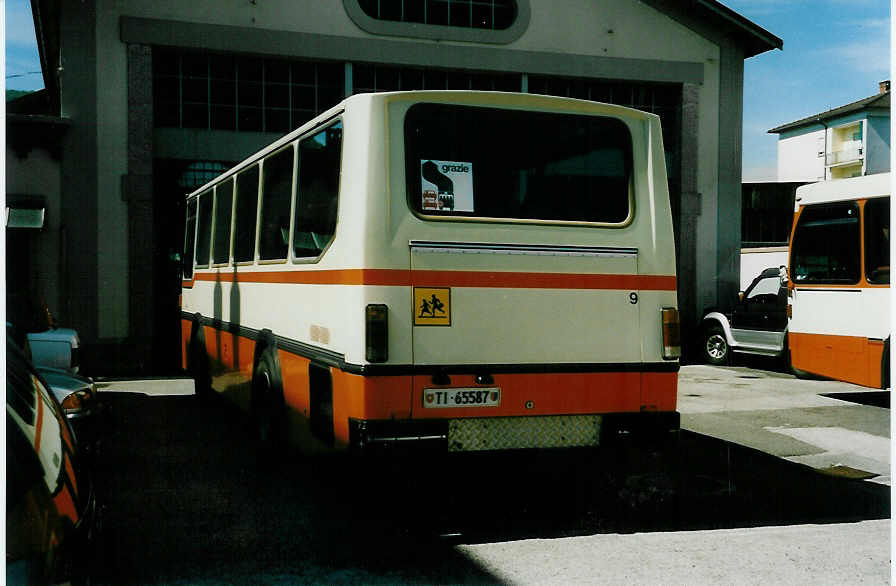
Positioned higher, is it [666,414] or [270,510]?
[666,414]

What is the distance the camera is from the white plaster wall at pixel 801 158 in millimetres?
45406

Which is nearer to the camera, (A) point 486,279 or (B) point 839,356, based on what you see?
(A) point 486,279

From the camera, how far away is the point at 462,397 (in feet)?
18.0

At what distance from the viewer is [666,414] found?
592 centimetres

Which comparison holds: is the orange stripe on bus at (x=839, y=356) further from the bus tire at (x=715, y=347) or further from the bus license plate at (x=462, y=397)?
the bus license plate at (x=462, y=397)

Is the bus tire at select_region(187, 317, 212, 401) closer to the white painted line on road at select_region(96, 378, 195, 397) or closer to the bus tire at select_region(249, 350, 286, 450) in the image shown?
the white painted line on road at select_region(96, 378, 195, 397)

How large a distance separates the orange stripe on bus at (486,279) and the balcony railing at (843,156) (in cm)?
3808

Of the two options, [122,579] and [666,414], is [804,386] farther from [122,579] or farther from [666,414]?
[122,579]

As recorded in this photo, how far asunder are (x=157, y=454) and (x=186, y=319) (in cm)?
399

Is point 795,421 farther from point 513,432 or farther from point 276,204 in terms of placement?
point 276,204

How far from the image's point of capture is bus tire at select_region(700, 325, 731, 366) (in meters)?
16.9

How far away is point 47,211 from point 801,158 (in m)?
40.9

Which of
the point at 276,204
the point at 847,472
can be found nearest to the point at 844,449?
the point at 847,472

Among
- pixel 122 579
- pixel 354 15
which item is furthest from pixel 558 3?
pixel 122 579
